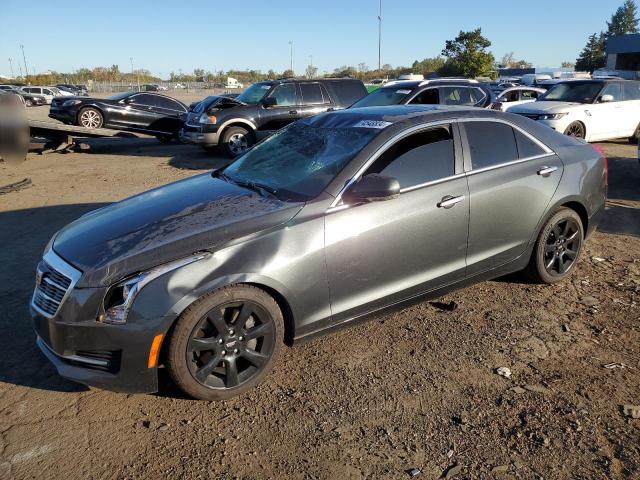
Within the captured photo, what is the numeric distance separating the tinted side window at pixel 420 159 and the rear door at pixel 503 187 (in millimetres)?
192

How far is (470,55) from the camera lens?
5612cm

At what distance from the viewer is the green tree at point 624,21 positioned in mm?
110688

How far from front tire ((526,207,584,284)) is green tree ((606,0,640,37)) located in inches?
5090

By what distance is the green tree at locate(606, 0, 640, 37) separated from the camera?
110688mm

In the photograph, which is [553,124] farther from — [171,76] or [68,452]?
[171,76]

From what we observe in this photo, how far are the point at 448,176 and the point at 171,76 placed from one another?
127 m

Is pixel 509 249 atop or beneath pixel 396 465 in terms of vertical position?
atop

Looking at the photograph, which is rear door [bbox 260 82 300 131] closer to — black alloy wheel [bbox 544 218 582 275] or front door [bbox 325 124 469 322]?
black alloy wheel [bbox 544 218 582 275]

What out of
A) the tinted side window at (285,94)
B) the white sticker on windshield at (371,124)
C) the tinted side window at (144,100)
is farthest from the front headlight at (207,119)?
the white sticker on windshield at (371,124)

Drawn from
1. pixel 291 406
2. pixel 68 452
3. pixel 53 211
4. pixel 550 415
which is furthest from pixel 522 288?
pixel 53 211

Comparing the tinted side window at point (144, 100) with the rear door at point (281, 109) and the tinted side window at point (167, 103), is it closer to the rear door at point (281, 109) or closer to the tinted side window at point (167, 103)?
the tinted side window at point (167, 103)

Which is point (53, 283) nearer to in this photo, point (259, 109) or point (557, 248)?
point (557, 248)

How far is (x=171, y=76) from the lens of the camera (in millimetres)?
119625

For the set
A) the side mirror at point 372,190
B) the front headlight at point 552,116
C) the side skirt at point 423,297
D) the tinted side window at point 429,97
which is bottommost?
the side skirt at point 423,297
